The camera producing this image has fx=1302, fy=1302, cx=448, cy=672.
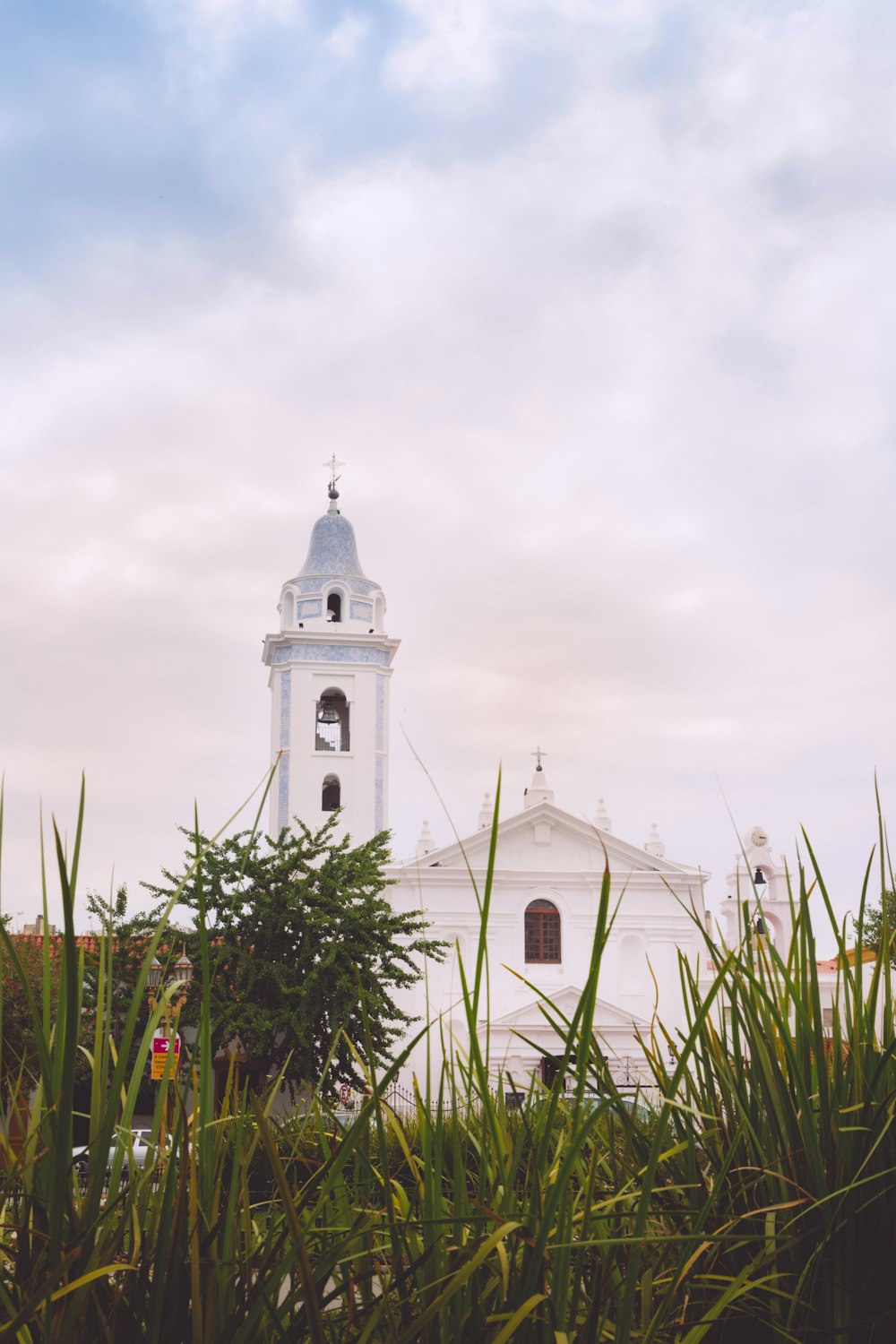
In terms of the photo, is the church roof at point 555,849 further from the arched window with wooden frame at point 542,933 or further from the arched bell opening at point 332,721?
the arched bell opening at point 332,721

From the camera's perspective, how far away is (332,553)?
37031 mm

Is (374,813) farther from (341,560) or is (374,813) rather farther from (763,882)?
(763,882)

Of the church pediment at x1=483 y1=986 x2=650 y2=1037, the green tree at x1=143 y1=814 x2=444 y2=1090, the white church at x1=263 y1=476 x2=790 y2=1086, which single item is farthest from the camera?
the white church at x1=263 y1=476 x2=790 y2=1086

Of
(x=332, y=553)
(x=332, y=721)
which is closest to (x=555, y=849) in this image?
(x=332, y=721)

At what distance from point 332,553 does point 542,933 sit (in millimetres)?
12095

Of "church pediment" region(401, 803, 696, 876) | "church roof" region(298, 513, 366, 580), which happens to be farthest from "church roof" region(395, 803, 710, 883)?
"church roof" region(298, 513, 366, 580)

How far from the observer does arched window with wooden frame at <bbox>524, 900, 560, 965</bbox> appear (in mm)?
33969

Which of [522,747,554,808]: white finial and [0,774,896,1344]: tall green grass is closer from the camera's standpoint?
[0,774,896,1344]: tall green grass

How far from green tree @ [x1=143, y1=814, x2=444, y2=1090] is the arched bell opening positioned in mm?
11405

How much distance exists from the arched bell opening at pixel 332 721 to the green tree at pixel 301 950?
11405 millimetres

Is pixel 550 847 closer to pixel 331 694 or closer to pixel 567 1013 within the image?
pixel 567 1013

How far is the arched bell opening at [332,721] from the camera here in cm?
3528

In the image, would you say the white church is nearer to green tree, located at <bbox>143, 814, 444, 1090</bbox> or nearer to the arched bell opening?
the arched bell opening

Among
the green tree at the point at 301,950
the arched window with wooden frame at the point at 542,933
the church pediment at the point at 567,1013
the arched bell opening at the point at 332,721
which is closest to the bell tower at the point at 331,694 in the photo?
the arched bell opening at the point at 332,721
